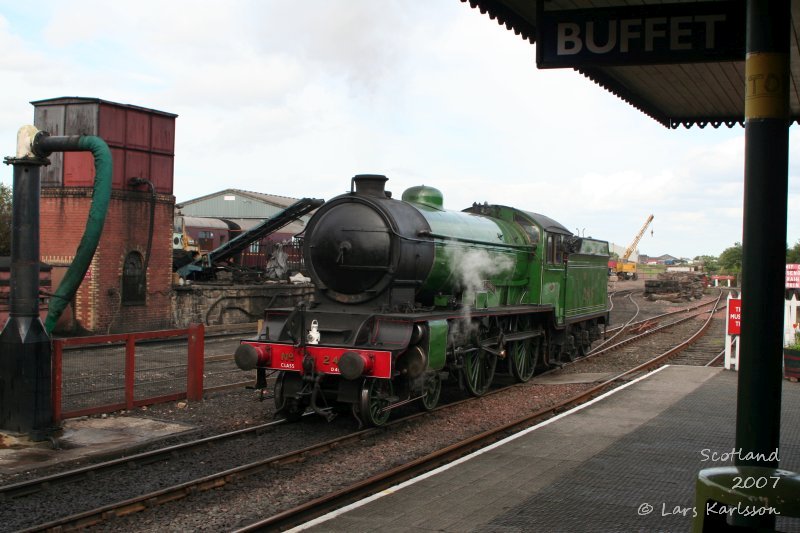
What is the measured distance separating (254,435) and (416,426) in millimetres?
2206

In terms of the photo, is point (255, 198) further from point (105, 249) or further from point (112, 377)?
point (112, 377)

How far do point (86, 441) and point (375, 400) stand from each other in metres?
3.58

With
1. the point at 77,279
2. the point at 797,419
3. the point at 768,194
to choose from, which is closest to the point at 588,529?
the point at 768,194

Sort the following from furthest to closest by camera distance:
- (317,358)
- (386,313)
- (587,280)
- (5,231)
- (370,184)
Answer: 1. (5,231)
2. (587,280)
3. (370,184)
4. (386,313)
5. (317,358)

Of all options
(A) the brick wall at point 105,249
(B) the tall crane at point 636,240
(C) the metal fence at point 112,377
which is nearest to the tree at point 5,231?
(A) the brick wall at point 105,249

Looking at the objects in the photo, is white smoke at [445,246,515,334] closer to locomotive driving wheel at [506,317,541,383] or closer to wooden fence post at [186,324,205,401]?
locomotive driving wheel at [506,317,541,383]

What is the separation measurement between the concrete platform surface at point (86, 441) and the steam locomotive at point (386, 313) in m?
1.50

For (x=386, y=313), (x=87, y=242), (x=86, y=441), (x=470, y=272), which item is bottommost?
(x=86, y=441)

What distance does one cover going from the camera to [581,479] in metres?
6.87

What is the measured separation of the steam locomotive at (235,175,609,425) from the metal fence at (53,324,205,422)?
1.78 metres

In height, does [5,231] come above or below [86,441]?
above

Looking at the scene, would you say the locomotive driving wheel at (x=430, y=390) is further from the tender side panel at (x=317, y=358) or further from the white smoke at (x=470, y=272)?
the tender side panel at (x=317, y=358)

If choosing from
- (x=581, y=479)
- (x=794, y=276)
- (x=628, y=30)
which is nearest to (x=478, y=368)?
(x=581, y=479)

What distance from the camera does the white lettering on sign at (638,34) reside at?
206 inches
